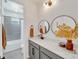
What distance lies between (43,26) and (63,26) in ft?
3.51

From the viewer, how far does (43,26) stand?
3164mm

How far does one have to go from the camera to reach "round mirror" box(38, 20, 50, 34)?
9.64 feet

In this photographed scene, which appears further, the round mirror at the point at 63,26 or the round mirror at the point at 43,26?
the round mirror at the point at 43,26

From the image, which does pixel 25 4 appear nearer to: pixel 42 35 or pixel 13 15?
pixel 13 15

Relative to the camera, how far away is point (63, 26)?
2188 millimetres

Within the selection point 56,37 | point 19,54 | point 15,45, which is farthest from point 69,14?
point 19,54

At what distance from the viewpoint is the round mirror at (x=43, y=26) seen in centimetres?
294

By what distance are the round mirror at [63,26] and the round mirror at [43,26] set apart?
32 cm

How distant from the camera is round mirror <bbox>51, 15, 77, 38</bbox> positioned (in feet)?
6.39

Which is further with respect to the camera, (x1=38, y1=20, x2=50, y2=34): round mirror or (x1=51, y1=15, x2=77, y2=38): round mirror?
(x1=38, y1=20, x2=50, y2=34): round mirror

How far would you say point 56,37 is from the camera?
96.9 inches

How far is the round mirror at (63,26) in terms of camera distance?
1.95 metres

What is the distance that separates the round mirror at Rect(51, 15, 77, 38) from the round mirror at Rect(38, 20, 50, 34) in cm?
32

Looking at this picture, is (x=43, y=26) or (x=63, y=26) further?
(x=43, y=26)
